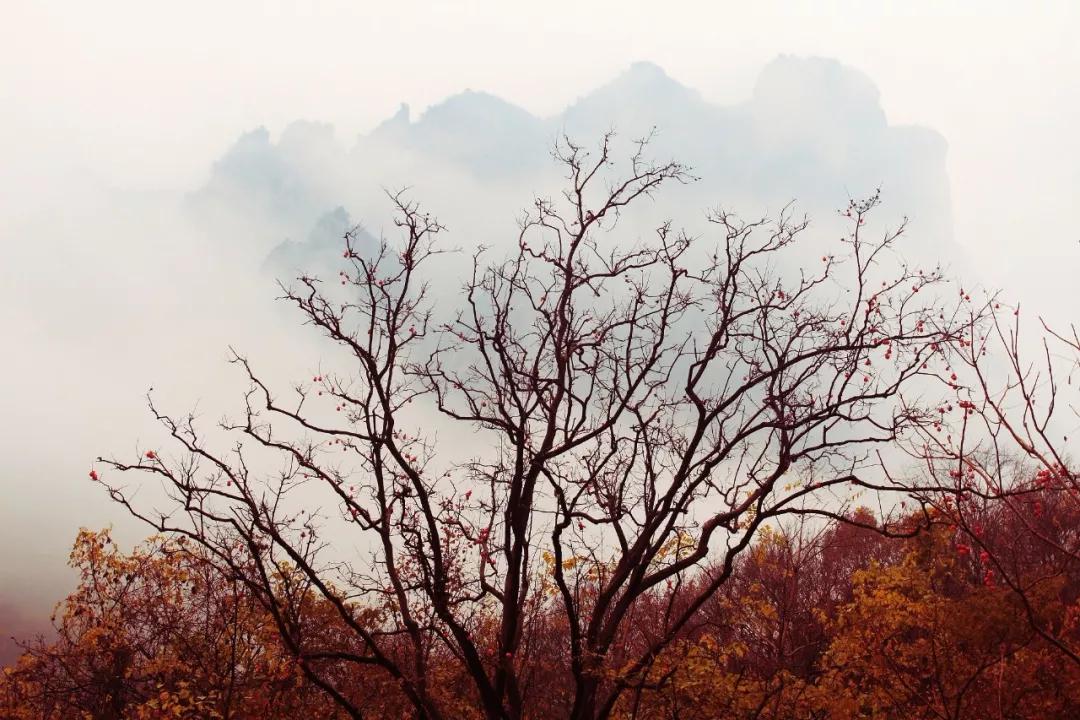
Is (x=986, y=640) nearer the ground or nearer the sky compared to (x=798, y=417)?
nearer the ground

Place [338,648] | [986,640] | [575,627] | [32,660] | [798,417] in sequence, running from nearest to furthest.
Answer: [575,627] < [798,417] < [986,640] < [338,648] < [32,660]

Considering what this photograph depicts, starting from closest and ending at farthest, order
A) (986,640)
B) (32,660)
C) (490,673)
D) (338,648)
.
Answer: (986,640)
(490,673)
(338,648)
(32,660)

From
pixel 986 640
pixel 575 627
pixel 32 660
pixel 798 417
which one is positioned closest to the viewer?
pixel 575 627

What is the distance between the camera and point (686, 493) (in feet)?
42.4

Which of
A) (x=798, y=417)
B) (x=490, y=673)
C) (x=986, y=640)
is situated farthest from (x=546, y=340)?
(x=986, y=640)

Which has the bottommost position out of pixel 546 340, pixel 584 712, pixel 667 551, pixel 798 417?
pixel 584 712

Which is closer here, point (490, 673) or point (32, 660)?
point (490, 673)

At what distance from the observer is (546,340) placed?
1416 centimetres

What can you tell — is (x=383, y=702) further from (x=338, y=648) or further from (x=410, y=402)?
(x=410, y=402)

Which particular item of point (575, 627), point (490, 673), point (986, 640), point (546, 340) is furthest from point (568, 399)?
point (986, 640)

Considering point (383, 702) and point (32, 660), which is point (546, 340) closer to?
point (383, 702)

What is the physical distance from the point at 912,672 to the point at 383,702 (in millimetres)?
12121

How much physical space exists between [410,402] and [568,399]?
2675 mm

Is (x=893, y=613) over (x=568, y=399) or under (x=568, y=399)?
under
